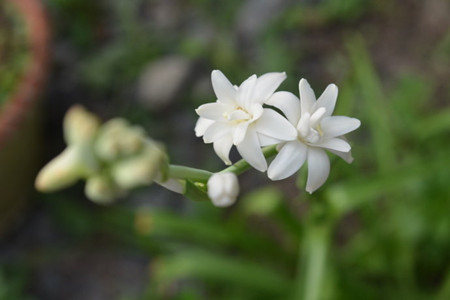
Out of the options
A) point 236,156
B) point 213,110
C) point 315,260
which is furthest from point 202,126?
point 236,156

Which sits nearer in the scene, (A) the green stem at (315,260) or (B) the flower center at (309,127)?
(B) the flower center at (309,127)

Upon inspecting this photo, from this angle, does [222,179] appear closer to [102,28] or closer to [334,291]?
[334,291]

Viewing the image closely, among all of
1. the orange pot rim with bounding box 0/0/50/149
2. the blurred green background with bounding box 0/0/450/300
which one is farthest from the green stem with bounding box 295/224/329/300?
the orange pot rim with bounding box 0/0/50/149

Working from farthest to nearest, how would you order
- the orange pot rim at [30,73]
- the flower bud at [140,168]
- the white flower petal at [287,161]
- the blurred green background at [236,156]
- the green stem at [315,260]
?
the orange pot rim at [30,73], the blurred green background at [236,156], the green stem at [315,260], the white flower petal at [287,161], the flower bud at [140,168]

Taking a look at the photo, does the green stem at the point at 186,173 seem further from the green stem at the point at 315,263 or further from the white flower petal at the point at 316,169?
the green stem at the point at 315,263

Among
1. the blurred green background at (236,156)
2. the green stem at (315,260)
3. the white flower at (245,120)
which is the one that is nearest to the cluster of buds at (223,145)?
the white flower at (245,120)

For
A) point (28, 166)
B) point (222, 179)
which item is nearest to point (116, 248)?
point (28, 166)
